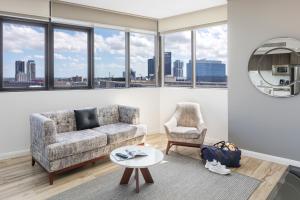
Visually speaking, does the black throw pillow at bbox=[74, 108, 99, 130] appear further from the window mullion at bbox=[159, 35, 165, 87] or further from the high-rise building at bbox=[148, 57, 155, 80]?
the window mullion at bbox=[159, 35, 165, 87]

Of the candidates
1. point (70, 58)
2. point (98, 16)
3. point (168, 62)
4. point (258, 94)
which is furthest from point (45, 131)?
point (168, 62)

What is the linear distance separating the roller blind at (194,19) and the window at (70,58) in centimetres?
179

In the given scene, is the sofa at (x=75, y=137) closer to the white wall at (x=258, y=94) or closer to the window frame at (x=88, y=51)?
the window frame at (x=88, y=51)

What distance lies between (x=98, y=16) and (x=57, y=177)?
116 inches

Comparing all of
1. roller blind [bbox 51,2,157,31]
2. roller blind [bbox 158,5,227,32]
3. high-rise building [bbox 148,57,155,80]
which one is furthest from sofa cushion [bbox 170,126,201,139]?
roller blind [bbox 51,2,157,31]

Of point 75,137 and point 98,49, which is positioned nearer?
point 75,137

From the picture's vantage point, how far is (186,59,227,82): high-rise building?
447 cm

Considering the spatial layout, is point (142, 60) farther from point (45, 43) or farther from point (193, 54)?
point (45, 43)

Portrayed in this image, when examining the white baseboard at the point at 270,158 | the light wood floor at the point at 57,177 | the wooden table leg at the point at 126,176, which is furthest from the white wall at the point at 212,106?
the wooden table leg at the point at 126,176

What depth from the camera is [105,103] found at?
4.55 metres

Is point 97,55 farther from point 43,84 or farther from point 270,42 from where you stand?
point 270,42

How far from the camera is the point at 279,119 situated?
3424 mm

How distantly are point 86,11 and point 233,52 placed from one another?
2730mm

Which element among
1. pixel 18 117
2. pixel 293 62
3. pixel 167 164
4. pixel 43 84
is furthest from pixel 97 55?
pixel 293 62
